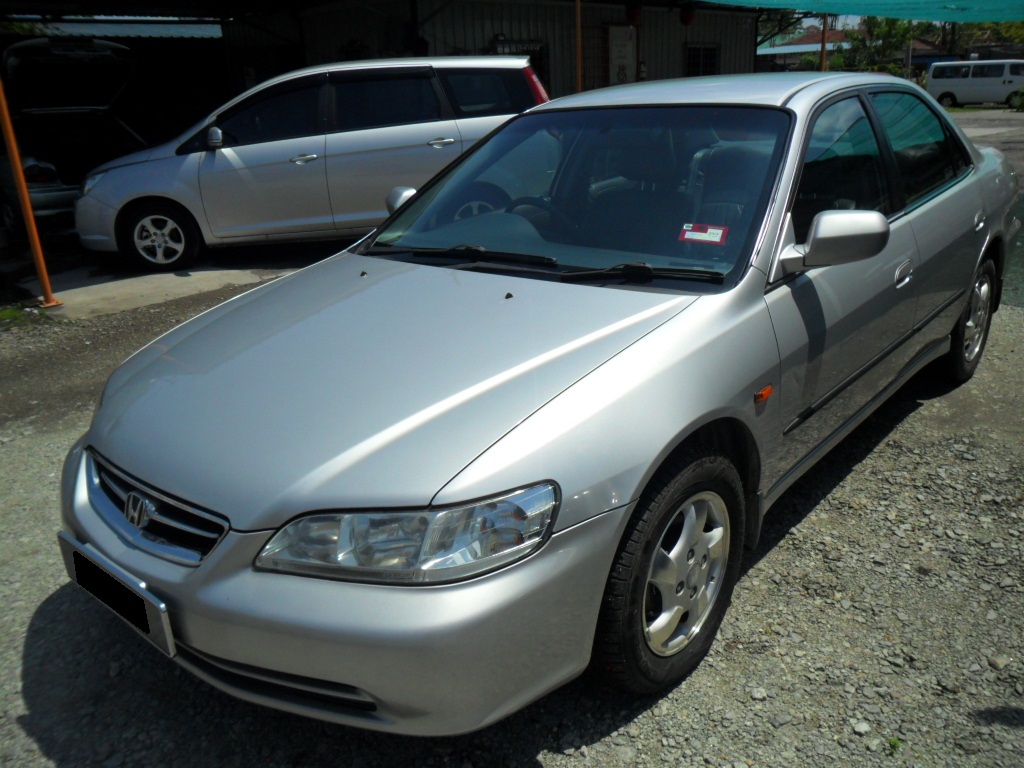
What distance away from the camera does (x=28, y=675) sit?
257 centimetres

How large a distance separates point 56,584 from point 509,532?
1.99 metres

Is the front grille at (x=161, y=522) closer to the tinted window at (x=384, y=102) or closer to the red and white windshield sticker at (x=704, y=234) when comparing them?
the red and white windshield sticker at (x=704, y=234)

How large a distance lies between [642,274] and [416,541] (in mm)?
1200

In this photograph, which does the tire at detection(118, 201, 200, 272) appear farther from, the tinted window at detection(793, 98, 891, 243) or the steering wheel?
the tinted window at detection(793, 98, 891, 243)

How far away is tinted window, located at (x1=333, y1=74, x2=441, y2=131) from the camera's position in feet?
25.4

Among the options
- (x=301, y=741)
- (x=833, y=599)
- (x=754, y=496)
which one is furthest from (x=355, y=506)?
(x=833, y=599)

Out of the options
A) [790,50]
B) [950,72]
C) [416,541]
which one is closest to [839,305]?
[416,541]

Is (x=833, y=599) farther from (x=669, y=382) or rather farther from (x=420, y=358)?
(x=420, y=358)

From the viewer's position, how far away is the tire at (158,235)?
7.54 m

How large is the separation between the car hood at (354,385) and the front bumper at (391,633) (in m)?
0.18

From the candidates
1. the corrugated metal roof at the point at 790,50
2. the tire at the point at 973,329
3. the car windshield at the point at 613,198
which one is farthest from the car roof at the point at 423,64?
the corrugated metal roof at the point at 790,50

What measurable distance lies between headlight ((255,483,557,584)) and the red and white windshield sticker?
3.85 feet

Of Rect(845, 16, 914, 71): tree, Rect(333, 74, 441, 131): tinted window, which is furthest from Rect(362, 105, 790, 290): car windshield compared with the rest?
Rect(845, 16, 914, 71): tree

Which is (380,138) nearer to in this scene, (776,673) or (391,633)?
(776,673)
